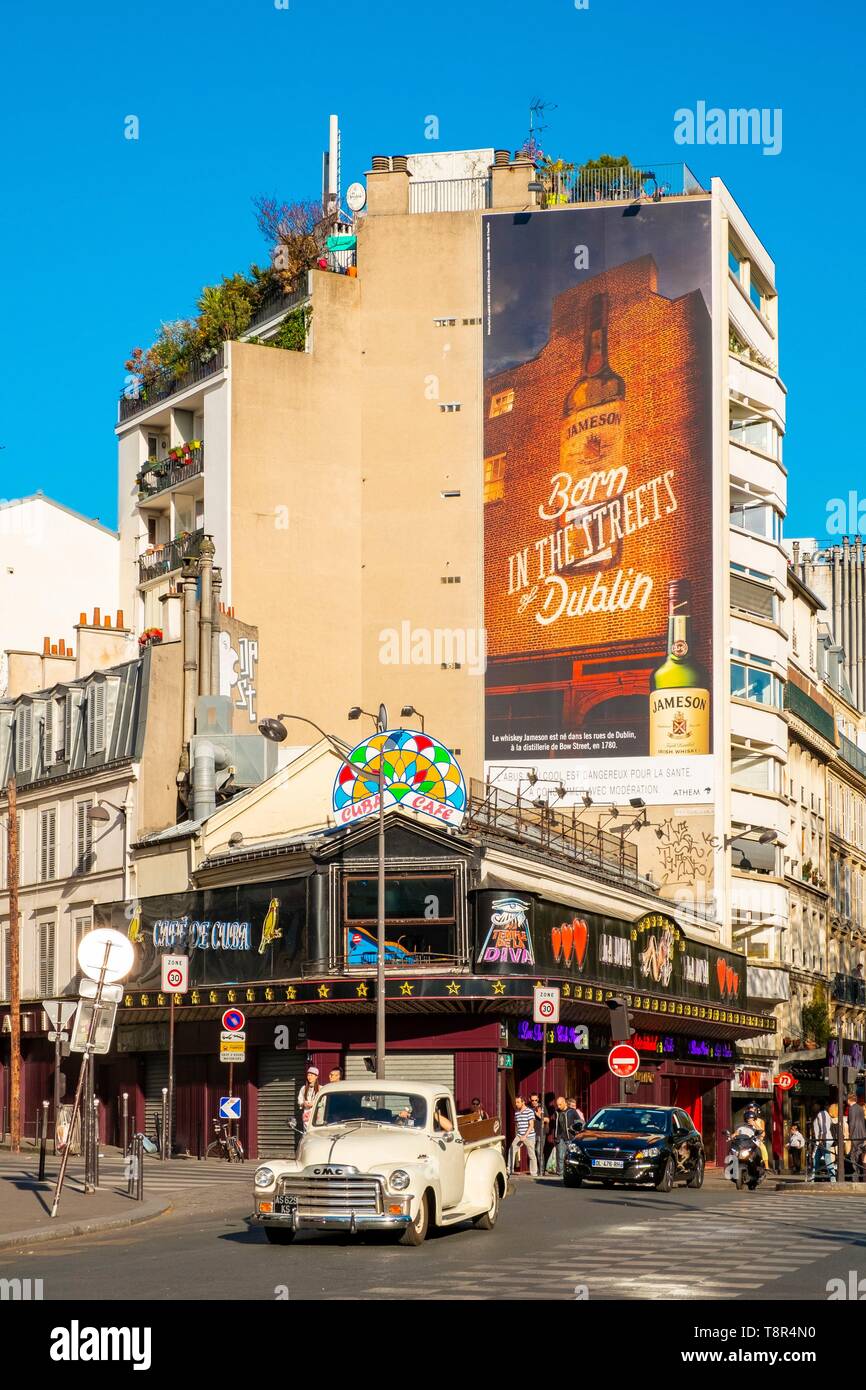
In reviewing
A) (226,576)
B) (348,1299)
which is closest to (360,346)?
(226,576)

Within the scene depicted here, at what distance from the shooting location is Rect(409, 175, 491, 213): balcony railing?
246 feet

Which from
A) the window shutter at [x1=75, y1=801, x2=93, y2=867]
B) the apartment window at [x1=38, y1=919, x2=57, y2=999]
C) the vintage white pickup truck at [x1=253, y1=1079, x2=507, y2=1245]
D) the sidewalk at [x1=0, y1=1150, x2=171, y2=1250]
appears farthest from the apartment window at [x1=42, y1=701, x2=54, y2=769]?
the vintage white pickup truck at [x1=253, y1=1079, x2=507, y2=1245]

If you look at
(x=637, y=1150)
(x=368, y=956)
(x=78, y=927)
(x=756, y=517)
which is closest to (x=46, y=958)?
(x=78, y=927)

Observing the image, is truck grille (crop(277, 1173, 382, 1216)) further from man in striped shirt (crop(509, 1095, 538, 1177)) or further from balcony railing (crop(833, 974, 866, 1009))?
balcony railing (crop(833, 974, 866, 1009))

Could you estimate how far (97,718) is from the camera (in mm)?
56000

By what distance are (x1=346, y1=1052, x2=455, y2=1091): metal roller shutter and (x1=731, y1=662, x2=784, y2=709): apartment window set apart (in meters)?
28.5

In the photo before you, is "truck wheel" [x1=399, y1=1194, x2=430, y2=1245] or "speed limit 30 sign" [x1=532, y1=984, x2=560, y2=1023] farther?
"speed limit 30 sign" [x1=532, y1=984, x2=560, y2=1023]

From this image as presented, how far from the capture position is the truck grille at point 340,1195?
19062 mm

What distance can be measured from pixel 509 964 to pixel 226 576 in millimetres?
28287

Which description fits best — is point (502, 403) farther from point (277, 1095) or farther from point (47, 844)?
point (277, 1095)

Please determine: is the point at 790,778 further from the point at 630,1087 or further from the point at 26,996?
the point at 630,1087

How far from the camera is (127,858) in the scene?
174 ft

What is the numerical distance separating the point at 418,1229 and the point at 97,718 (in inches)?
1500

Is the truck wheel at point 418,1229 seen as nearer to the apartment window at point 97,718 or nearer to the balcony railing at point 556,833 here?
the balcony railing at point 556,833
